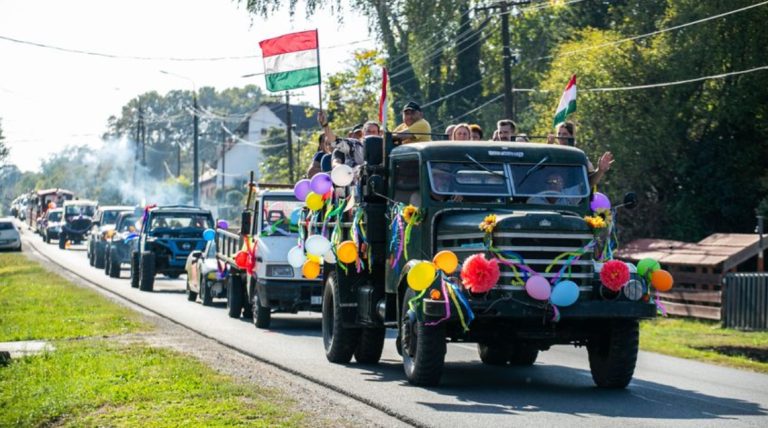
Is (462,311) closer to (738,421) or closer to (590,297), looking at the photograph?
(590,297)

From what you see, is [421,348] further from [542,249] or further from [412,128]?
[412,128]

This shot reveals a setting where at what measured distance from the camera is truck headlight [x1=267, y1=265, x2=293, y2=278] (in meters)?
21.5

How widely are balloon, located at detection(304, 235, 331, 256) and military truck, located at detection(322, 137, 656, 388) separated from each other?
0.35m

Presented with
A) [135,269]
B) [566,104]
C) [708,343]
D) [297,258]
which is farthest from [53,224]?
[566,104]

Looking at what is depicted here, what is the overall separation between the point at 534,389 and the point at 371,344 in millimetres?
2913

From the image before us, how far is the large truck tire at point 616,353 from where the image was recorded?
13453mm

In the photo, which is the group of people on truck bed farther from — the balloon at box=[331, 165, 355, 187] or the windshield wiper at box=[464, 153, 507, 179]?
the windshield wiper at box=[464, 153, 507, 179]

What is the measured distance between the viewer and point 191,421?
11266 millimetres

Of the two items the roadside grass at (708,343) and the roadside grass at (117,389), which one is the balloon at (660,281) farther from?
the roadside grass at (708,343)

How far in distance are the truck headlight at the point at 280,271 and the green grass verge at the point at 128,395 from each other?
A: 471 cm

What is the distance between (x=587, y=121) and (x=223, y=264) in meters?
16.2

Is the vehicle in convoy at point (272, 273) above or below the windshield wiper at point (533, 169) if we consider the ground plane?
below

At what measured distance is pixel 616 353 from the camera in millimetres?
Answer: 13555

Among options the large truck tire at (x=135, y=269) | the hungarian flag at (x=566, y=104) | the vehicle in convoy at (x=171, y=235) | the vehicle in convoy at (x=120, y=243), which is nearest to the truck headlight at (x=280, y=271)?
the hungarian flag at (x=566, y=104)
